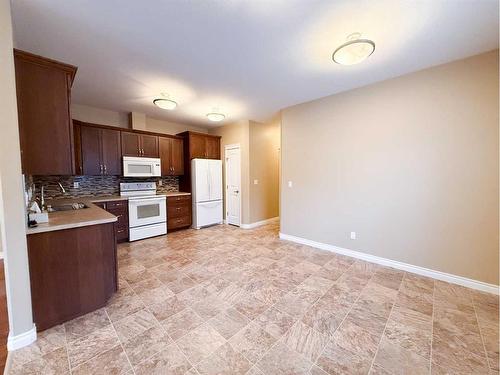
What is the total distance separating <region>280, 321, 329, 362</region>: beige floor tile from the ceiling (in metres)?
2.72

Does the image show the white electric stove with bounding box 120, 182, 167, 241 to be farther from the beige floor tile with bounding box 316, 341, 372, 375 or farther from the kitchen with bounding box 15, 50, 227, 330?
the beige floor tile with bounding box 316, 341, 372, 375

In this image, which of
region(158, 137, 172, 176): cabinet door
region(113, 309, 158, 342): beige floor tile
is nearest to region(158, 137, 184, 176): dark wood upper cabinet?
region(158, 137, 172, 176): cabinet door

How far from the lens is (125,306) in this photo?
2.04m

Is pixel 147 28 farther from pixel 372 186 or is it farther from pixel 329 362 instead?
pixel 372 186

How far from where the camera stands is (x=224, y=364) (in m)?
1.42

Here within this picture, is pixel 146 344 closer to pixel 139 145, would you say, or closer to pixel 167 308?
pixel 167 308

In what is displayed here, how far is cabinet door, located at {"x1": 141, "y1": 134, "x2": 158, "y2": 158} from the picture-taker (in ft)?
14.2

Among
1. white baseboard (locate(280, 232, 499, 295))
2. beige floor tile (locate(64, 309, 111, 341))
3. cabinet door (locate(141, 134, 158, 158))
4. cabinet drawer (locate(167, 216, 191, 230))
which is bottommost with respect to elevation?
beige floor tile (locate(64, 309, 111, 341))

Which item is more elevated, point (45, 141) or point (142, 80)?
point (142, 80)

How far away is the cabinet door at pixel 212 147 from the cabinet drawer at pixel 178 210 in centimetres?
143

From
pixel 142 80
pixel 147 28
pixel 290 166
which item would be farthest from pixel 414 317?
pixel 142 80

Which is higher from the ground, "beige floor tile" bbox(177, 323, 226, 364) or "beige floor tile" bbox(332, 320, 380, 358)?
"beige floor tile" bbox(177, 323, 226, 364)

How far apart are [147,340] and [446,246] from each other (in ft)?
11.4

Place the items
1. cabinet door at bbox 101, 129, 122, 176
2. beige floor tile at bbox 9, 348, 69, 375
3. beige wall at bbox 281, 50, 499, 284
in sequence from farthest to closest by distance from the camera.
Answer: cabinet door at bbox 101, 129, 122, 176
beige wall at bbox 281, 50, 499, 284
beige floor tile at bbox 9, 348, 69, 375
